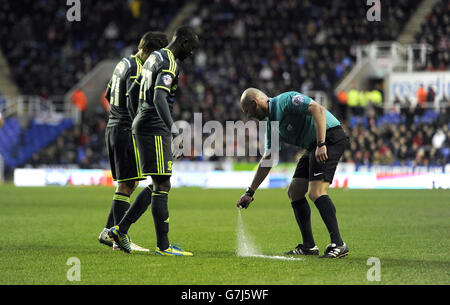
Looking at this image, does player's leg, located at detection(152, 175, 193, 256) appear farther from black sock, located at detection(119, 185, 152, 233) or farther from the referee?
the referee

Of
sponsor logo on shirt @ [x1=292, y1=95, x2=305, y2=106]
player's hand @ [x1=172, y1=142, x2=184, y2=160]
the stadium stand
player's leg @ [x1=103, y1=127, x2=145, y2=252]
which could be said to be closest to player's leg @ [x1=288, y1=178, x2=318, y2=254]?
sponsor logo on shirt @ [x1=292, y1=95, x2=305, y2=106]

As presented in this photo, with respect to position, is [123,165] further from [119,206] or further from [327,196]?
[327,196]

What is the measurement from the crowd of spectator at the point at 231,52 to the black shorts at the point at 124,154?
19.0 meters

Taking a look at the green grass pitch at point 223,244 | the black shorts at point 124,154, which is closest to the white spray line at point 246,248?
the green grass pitch at point 223,244

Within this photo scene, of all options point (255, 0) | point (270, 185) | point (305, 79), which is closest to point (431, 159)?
point (270, 185)

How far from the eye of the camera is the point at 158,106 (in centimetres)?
861

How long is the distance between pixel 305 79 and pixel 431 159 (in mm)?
7544

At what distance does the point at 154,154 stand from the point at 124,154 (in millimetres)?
744

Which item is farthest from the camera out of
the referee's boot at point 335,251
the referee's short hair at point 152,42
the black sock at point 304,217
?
the referee's short hair at point 152,42

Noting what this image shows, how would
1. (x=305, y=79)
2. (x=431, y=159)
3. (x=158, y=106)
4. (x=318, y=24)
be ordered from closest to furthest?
(x=158, y=106) → (x=431, y=159) → (x=305, y=79) → (x=318, y=24)

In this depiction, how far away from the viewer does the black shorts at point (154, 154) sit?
8.86 metres

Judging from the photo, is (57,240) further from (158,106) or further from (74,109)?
(74,109)
